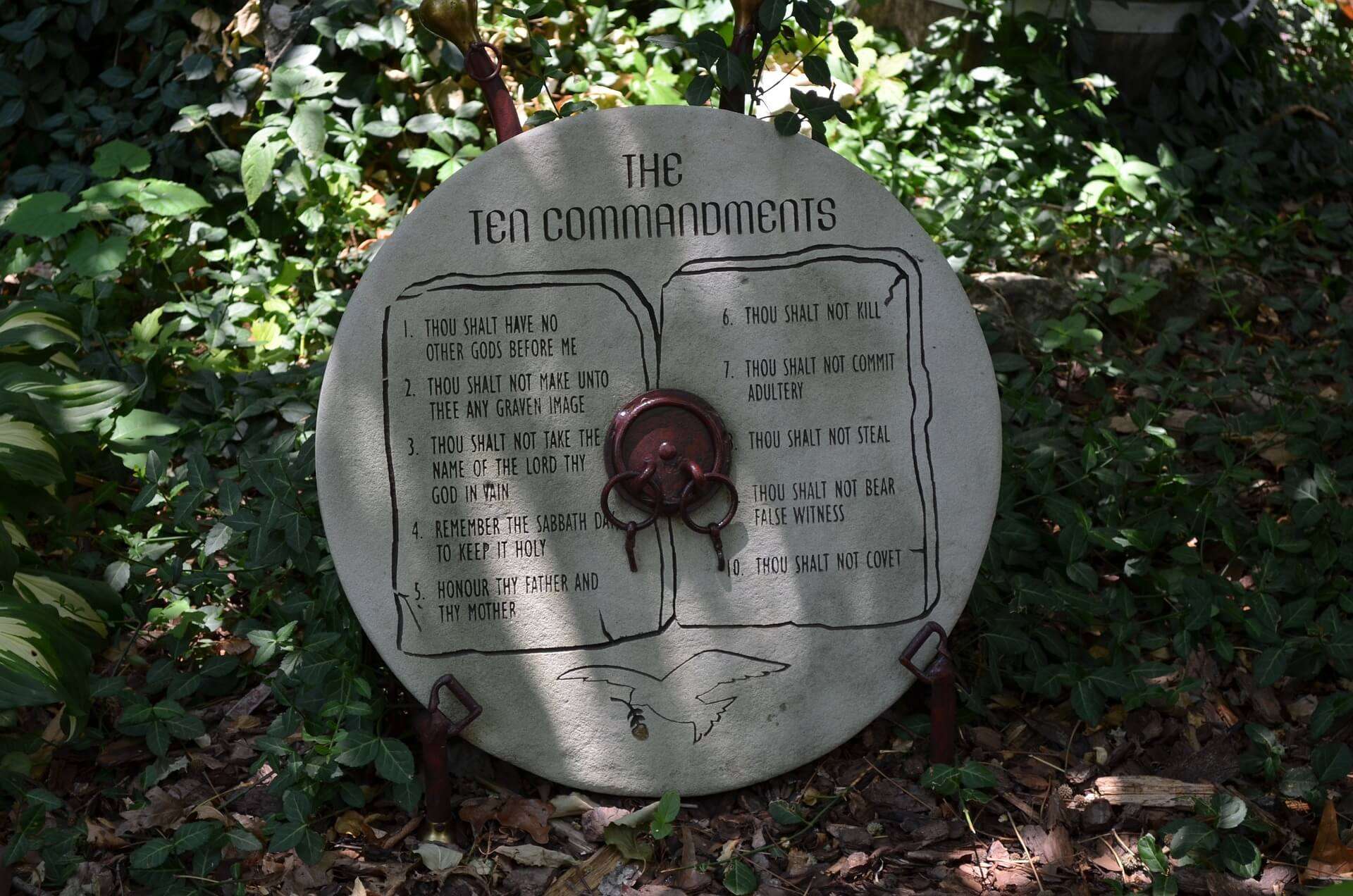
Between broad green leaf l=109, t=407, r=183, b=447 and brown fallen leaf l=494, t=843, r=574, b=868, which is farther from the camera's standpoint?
broad green leaf l=109, t=407, r=183, b=447

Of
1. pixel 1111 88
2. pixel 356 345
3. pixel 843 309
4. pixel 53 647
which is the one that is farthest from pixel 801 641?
pixel 1111 88

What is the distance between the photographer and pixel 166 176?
3891 millimetres

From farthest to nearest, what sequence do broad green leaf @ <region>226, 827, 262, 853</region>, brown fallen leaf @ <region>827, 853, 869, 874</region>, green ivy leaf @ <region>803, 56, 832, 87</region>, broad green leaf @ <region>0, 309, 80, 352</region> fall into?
1. broad green leaf @ <region>0, 309, 80, 352</region>
2. green ivy leaf @ <region>803, 56, 832, 87</region>
3. brown fallen leaf @ <region>827, 853, 869, 874</region>
4. broad green leaf @ <region>226, 827, 262, 853</region>

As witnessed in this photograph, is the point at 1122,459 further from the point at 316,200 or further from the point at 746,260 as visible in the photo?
the point at 316,200

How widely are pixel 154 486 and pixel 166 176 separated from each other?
1.48m

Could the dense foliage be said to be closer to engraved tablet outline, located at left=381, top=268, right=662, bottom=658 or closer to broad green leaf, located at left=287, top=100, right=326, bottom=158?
broad green leaf, located at left=287, top=100, right=326, bottom=158

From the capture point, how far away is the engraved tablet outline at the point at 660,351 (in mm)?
2422

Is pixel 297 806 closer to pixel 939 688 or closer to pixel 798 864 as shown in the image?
pixel 798 864

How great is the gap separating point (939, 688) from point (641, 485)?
0.77m

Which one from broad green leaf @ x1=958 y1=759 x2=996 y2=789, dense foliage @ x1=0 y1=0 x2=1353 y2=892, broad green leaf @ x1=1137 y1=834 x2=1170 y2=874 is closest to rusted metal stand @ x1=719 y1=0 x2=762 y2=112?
dense foliage @ x1=0 y1=0 x2=1353 y2=892

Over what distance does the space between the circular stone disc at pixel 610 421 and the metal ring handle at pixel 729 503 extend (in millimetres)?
34

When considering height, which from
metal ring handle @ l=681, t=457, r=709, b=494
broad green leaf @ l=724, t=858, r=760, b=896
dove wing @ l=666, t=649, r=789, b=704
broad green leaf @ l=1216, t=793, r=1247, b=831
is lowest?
broad green leaf @ l=724, t=858, r=760, b=896

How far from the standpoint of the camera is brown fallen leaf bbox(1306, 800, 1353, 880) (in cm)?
230

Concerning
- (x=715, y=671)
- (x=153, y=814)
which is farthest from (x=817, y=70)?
(x=153, y=814)
